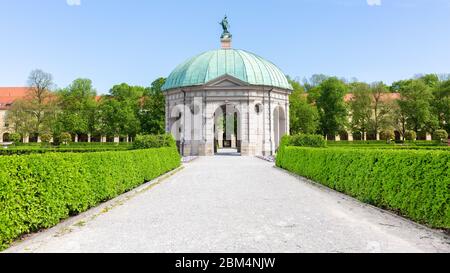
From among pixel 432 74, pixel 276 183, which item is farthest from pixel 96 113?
pixel 432 74

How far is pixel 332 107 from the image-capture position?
62.1 m

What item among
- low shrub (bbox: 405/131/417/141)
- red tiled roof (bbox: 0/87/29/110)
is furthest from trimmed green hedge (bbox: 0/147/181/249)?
red tiled roof (bbox: 0/87/29/110)

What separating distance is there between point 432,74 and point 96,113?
66.4 meters

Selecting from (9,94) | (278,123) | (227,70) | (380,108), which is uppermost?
(9,94)

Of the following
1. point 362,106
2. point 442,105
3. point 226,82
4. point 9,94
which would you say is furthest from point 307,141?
point 9,94

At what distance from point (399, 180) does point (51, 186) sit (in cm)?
783

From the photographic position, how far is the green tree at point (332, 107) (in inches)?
2416

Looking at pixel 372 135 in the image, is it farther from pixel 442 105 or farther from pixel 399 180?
pixel 399 180

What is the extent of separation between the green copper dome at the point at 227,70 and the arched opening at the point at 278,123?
10.3 feet

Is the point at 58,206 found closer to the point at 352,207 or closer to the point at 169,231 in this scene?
the point at 169,231

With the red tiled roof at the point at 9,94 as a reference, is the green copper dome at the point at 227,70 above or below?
below

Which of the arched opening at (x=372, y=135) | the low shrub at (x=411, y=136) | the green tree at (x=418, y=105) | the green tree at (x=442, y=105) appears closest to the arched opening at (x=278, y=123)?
the low shrub at (x=411, y=136)

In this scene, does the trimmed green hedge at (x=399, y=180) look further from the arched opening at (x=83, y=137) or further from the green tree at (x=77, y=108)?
the arched opening at (x=83, y=137)

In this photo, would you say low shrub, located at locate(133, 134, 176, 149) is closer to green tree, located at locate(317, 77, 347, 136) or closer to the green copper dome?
the green copper dome
